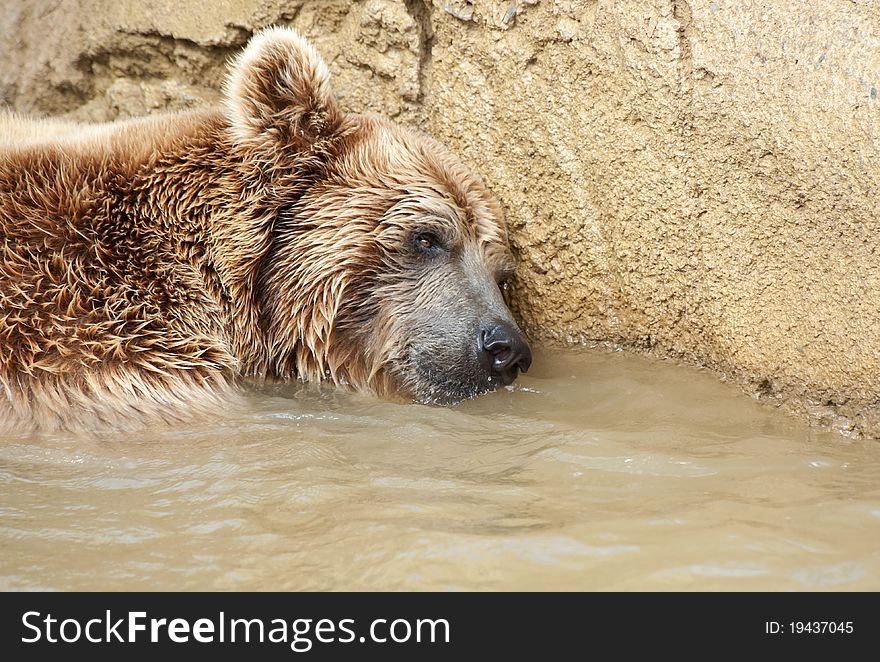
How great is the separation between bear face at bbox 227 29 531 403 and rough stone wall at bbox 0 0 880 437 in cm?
61

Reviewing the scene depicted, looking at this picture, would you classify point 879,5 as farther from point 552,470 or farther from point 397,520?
point 397,520

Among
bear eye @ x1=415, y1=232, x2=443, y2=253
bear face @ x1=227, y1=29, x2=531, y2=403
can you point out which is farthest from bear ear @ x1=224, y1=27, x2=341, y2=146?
bear eye @ x1=415, y1=232, x2=443, y2=253

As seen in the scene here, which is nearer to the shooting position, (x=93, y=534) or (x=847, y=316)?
(x=93, y=534)

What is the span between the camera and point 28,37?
6.48m

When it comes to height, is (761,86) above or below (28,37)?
below

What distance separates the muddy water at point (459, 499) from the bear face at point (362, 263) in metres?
0.23

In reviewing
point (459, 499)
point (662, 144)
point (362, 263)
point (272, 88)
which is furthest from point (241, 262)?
point (662, 144)

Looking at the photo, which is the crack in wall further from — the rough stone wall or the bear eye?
the bear eye

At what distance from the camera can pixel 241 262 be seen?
4285mm

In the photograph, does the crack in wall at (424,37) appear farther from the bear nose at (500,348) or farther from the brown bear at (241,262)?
the bear nose at (500,348)

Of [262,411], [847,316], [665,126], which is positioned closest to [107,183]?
[262,411]

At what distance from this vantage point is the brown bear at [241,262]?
3957mm

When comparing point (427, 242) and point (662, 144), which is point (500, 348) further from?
point (662, 144)

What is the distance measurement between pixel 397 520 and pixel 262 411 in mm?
1405
